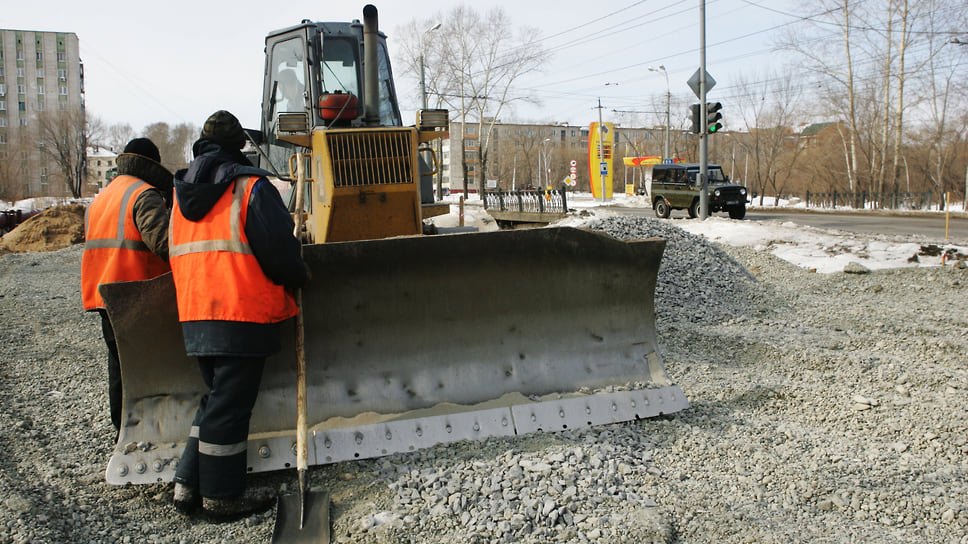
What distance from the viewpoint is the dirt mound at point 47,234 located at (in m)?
17.6

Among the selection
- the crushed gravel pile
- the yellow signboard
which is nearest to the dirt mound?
the crushed gravel pile

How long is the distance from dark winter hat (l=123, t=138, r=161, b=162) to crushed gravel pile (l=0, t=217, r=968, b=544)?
1608 millimetres

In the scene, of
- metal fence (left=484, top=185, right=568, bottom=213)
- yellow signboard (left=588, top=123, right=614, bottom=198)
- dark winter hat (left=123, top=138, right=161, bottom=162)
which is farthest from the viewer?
yellow signboard (left=588, top=123, right=614, bottom=198)

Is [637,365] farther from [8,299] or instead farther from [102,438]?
[8,299]

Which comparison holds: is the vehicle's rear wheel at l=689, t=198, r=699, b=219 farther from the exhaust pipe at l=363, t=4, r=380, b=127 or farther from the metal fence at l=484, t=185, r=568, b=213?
the exhaust pipe at l=363, t=4, r=380, b=127

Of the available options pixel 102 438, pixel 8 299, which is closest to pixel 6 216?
pixel 8 299

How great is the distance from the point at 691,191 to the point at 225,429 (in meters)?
20.4

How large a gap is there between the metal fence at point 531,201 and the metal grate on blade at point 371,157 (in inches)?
511

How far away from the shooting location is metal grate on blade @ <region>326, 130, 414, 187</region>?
4.53m

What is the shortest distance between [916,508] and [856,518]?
0.94 feet

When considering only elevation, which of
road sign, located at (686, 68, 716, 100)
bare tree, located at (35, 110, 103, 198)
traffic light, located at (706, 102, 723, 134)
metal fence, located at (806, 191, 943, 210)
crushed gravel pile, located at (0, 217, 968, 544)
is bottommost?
crushed gravel pile, located at (0, 217, 968, 544)

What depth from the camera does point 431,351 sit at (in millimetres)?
3803

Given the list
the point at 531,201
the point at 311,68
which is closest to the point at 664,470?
the point at 311,68

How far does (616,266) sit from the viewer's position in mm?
4113
